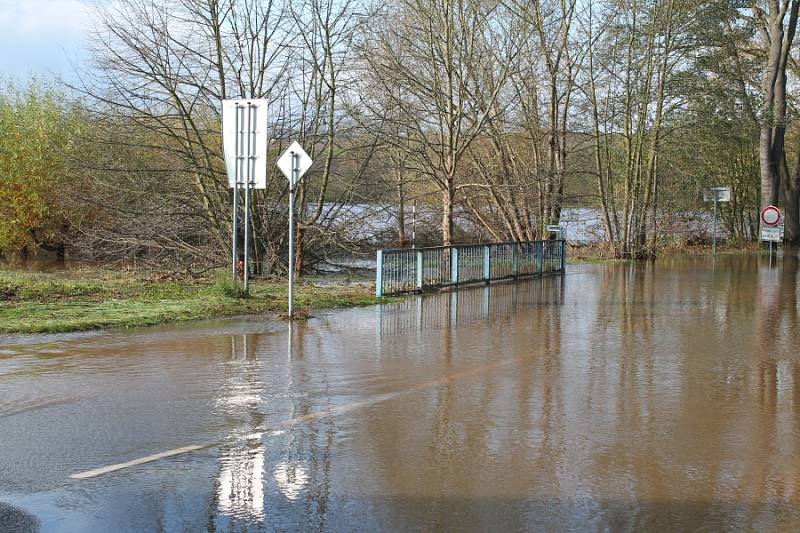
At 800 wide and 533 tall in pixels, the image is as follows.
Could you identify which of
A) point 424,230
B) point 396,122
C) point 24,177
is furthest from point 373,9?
point 24,177

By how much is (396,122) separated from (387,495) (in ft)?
61.0

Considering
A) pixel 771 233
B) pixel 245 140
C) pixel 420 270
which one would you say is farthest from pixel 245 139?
pixel 771 233

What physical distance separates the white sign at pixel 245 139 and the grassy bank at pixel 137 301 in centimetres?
212

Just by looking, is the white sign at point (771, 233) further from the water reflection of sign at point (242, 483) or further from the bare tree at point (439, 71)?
the water reflection of sign at point (242, 483)

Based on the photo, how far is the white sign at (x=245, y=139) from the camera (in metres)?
17.2

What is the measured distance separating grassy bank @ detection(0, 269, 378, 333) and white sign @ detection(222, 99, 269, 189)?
2.12 meters

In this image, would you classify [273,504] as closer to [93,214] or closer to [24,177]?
[93,214]

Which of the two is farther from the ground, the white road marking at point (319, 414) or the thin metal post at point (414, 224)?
the thin metal post at point (414, 224)

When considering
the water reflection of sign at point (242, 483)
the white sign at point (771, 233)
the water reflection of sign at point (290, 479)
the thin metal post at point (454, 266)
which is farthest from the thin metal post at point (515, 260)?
the water reflection of sign at point (290, 479)

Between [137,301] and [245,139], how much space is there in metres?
3.65

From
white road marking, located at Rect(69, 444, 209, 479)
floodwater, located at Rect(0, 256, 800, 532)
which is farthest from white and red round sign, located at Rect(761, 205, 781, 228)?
white road marking, located at Rect(69, 444, 209, 479)

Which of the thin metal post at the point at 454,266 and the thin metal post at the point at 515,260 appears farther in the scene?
the thin metal post at the point at 515,260

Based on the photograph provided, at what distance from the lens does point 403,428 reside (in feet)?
25.5

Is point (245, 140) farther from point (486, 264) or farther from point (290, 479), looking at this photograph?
point (290, 479)
